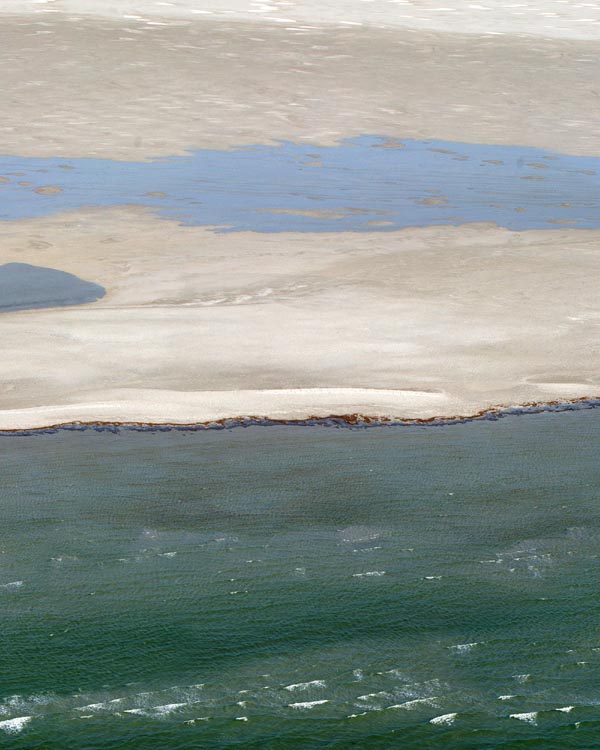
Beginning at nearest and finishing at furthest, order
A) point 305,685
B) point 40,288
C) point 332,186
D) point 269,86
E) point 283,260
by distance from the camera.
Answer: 1. point 305,685
2. point 40,288
3. point 283,260
4. point 332,186
5. point 269,86

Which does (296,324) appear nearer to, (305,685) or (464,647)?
(464,647)

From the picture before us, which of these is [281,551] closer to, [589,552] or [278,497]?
[278,497]

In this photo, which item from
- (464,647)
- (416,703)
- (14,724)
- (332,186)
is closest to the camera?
(14,724)

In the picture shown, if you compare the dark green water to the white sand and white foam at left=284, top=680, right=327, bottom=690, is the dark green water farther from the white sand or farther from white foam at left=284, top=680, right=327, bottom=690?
the white sand

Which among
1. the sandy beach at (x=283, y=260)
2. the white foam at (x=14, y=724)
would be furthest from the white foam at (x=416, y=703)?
the sandy beach at (x=283, y=260)

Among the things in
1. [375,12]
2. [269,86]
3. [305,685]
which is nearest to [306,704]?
[305,685]

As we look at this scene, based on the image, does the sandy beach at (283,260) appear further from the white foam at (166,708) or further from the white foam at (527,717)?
the white foam at (527,717)

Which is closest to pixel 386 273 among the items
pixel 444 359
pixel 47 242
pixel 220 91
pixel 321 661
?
pixel 444 359

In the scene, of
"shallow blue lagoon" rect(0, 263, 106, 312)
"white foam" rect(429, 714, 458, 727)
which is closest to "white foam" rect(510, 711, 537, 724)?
"white foam" rect(429, 714, 458, 727)
